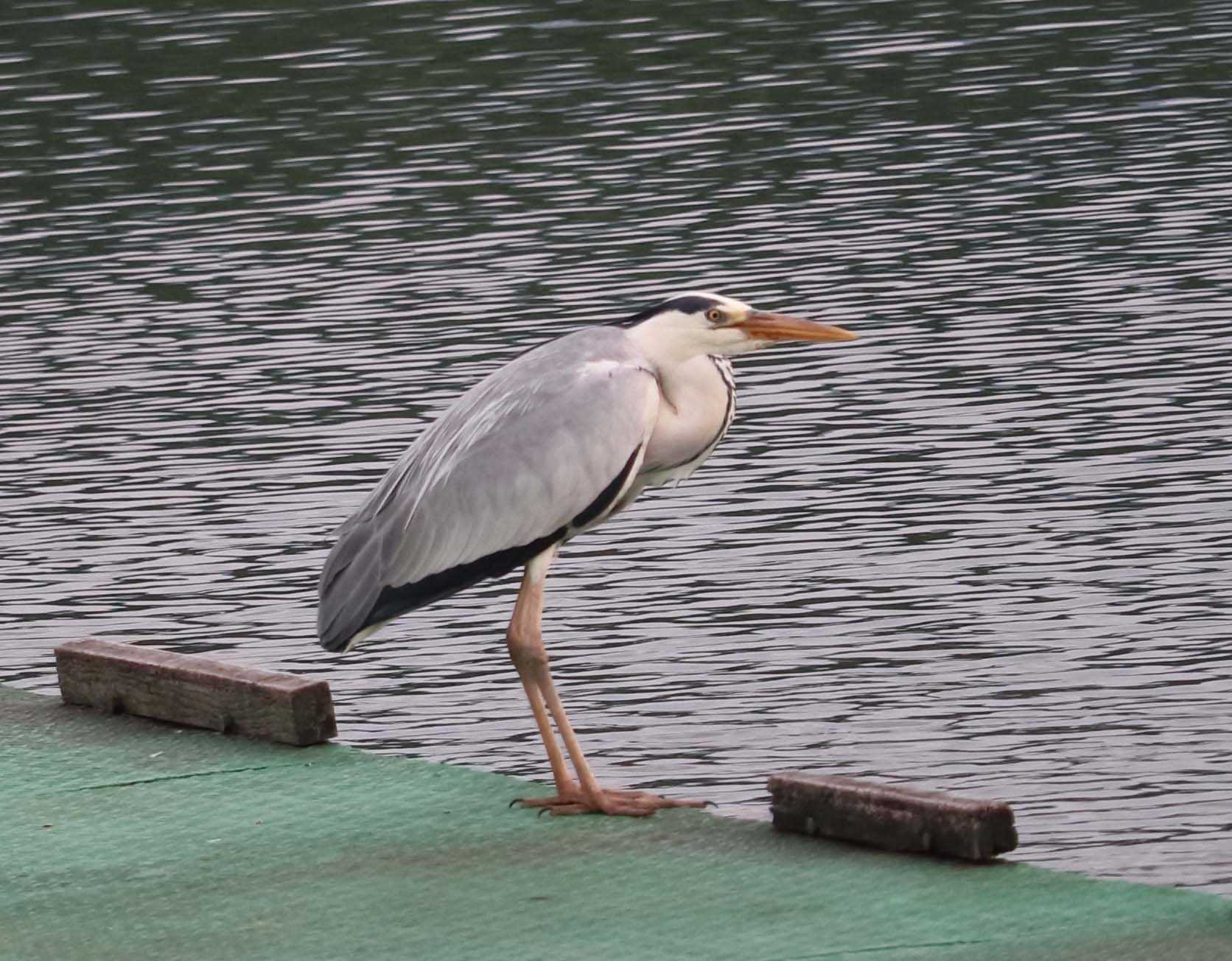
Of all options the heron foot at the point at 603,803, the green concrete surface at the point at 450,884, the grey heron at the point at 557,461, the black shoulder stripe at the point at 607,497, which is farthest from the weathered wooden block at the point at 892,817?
the black shoulder stripe at the point at 607,497

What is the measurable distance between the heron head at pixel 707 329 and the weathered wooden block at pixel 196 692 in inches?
66.0

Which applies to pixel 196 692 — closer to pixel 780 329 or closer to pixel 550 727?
pixel 550 727

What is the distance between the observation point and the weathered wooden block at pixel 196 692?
9023mm

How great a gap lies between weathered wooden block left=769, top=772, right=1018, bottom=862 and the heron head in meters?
1.33

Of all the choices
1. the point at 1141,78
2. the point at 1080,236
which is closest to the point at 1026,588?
the point at 1080,236

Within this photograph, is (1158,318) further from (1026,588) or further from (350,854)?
(350,854)

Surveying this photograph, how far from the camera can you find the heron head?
8.27 metres

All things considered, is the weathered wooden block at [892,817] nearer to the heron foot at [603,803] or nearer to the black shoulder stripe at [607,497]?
the heron foot at [603,803]

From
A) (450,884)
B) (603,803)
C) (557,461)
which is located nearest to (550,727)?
(603,803)

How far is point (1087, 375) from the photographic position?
1744cm

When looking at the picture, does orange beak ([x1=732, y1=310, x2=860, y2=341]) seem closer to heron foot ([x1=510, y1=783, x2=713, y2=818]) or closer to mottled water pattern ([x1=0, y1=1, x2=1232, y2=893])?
heron foot ([x1=510, y1=783, x2=713, y2=818])

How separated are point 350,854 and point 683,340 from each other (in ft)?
6.01

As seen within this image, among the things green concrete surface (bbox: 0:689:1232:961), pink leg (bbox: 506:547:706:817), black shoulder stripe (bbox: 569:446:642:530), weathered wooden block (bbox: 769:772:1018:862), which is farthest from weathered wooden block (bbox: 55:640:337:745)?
weathered wooden block (bbox: 769:772:1018:862)

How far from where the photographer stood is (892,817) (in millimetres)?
7555
